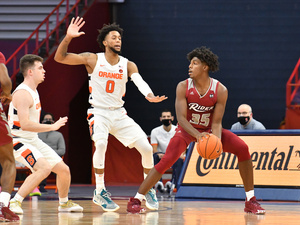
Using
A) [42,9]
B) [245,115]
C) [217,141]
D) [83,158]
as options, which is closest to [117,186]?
[83,158]

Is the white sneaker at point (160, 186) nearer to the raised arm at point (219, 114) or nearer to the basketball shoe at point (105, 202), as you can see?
the basketball shoe at point (105, 202)

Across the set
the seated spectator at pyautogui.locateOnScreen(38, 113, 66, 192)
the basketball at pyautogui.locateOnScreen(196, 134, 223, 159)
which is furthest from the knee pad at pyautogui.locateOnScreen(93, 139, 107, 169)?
the seated spectator at pyautogui.locateOnScreen(38, 113, 66, 192)

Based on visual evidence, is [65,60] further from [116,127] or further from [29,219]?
[29,219]

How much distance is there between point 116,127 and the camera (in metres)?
7.68

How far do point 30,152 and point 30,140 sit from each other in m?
0.20

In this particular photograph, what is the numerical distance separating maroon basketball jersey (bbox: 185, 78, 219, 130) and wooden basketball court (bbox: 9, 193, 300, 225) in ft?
3.44

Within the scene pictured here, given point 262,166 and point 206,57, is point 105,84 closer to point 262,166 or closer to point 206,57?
point 206,57

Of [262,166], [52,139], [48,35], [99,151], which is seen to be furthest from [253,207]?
[48,35]

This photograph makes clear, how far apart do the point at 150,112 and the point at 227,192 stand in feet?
23.3

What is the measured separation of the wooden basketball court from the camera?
615 centimetres

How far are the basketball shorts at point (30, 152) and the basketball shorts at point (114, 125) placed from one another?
62 centimetres

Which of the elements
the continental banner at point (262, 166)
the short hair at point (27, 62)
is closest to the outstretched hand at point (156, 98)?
the short hair at point (27, 62)

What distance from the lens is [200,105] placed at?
713 cm

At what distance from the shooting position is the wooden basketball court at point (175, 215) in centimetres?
615
